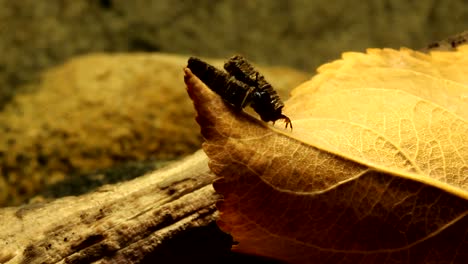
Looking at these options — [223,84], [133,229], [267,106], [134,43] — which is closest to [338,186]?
[267,106]

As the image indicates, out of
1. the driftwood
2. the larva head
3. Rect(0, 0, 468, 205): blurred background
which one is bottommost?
the driftwood

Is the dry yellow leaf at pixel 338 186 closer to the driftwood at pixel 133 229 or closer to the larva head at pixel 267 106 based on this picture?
the larva head at pixel 267 106

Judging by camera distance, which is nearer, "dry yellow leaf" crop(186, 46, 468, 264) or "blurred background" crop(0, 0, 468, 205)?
"dry yellow leaf" crop(186, 46, 468, 264)

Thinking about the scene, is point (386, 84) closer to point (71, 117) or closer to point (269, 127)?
point (269, 127)

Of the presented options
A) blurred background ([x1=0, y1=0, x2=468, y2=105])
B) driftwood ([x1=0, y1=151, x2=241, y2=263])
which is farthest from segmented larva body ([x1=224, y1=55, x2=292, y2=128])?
blurred background ([x1=0, y1=0, x2=468, y2=105])

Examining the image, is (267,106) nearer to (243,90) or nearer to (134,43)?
(243,90)

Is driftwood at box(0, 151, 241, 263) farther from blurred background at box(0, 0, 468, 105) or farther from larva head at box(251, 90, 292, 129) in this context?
blurred background at box(0, 0, 468, 105)
